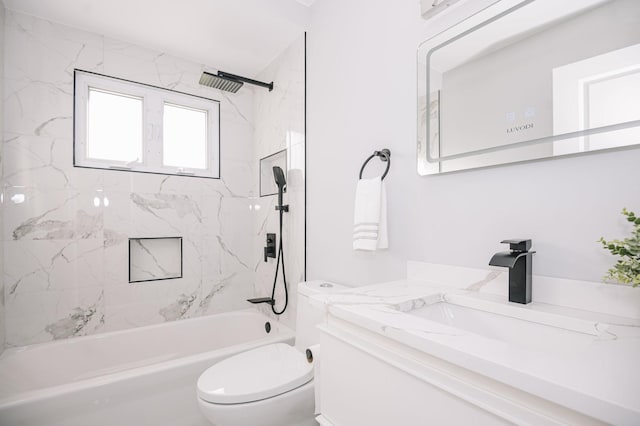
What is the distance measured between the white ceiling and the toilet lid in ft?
6.77

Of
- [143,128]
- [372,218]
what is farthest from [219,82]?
[372,218]

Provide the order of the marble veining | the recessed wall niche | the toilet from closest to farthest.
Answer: the toilet < the marble veining < the recessed wall niche

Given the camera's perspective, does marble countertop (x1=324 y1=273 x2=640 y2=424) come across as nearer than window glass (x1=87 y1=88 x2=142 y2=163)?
Yes

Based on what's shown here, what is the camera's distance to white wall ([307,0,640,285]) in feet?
2.82

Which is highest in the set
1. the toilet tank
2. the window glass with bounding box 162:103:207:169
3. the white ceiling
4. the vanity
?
the white ceiling

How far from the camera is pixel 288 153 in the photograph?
232cm

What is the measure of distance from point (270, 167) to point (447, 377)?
2.27 meters

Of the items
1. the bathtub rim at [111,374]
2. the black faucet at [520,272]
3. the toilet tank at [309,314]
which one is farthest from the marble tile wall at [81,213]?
the black faucet at [520,272]

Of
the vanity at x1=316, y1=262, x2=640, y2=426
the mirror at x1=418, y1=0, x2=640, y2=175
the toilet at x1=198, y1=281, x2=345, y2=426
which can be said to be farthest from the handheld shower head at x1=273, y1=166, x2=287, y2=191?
the vanity at x1=316, y1=262, x2=640, y2=426

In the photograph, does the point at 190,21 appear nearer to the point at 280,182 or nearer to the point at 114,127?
the point at 114,127

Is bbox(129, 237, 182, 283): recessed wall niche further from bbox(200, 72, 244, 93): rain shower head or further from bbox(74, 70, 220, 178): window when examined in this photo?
bbox(200, 72, 244, 93): rain shower head

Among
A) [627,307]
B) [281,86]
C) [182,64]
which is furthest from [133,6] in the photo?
[627,307]

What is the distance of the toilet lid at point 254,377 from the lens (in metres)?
1.23

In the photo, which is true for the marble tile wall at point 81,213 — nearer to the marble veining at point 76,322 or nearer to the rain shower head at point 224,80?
the marble veining at point 76,322
